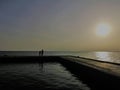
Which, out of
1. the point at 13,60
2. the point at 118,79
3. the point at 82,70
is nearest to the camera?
the point at 118,79

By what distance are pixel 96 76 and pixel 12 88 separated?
6.86m

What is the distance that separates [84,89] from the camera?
520 inches

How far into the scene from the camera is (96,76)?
14789 mm

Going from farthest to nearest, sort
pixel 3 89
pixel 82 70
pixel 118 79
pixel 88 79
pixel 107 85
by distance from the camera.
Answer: pixel 82 70 → pixel 88 79 → pixel 3 89 → pixel 107 85 → pixel 118 79

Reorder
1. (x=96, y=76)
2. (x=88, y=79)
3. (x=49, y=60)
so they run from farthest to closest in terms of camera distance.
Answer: (x=49, y=60)
(x=88, y=79)
(x=96, y=76)

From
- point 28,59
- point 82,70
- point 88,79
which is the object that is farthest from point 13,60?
point 88,79

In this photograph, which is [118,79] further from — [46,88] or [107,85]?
[46,88]

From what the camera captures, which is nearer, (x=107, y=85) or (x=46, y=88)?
(x=107, y=85)

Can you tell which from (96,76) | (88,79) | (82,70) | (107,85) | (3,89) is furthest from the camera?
(82,70)

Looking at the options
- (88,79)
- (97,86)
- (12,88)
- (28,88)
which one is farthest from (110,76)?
(12,88)

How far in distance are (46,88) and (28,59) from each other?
1010 inches

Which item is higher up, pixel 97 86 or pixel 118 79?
pixel 118 79

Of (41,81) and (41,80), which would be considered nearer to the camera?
(41,81)

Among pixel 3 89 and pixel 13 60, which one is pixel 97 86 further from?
pixel 13 60
